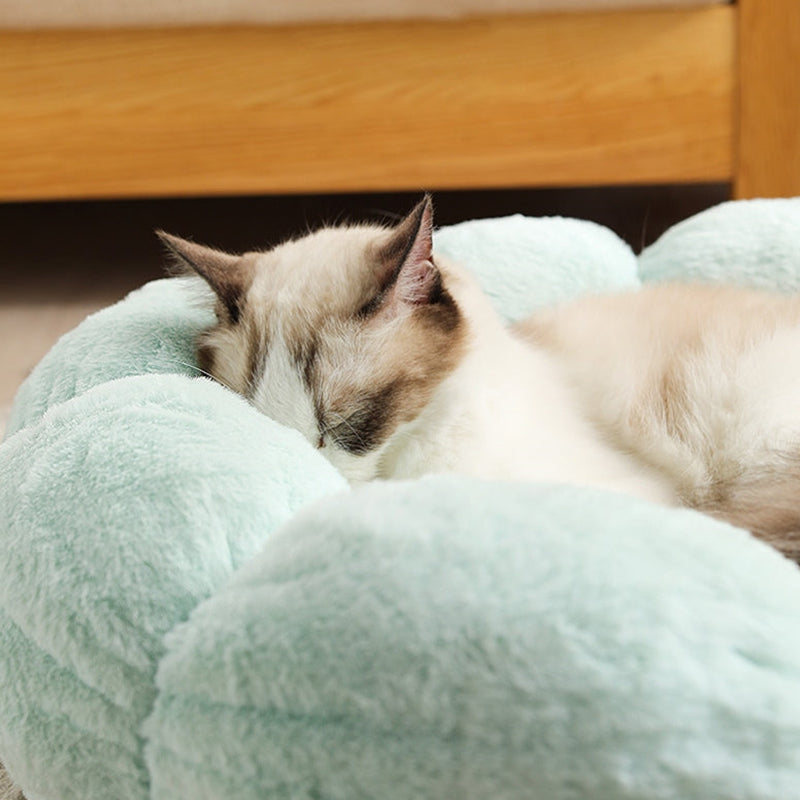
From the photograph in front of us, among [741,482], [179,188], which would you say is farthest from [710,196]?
[741,482]

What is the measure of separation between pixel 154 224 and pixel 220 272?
6.73 ft

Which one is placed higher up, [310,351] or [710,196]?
[310,351]

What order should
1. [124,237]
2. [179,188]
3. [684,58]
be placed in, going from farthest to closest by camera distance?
[124,237] < [179,188] < [684,58]

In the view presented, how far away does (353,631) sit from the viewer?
60 centimetres

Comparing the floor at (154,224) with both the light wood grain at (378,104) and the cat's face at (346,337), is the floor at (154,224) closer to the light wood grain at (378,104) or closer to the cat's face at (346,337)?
the light wood grain at (378,104)

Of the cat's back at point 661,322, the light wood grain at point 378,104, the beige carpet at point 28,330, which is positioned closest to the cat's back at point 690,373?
the cat's back at point 661,322

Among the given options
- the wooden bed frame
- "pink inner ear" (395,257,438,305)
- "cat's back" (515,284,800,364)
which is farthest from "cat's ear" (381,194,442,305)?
the wooden bed frame

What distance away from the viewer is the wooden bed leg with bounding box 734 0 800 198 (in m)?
1.96

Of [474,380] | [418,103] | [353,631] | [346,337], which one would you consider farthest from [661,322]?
[418,103]

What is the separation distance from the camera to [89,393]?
0.98 meters

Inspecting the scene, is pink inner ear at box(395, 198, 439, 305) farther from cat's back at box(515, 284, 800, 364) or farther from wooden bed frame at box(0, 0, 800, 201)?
wooden bed frame at box(0, 0, 800, 201)

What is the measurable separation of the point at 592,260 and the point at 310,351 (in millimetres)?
785

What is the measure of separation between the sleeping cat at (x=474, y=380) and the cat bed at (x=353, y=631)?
79 mm

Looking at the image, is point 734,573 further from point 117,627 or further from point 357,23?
point 357,23
